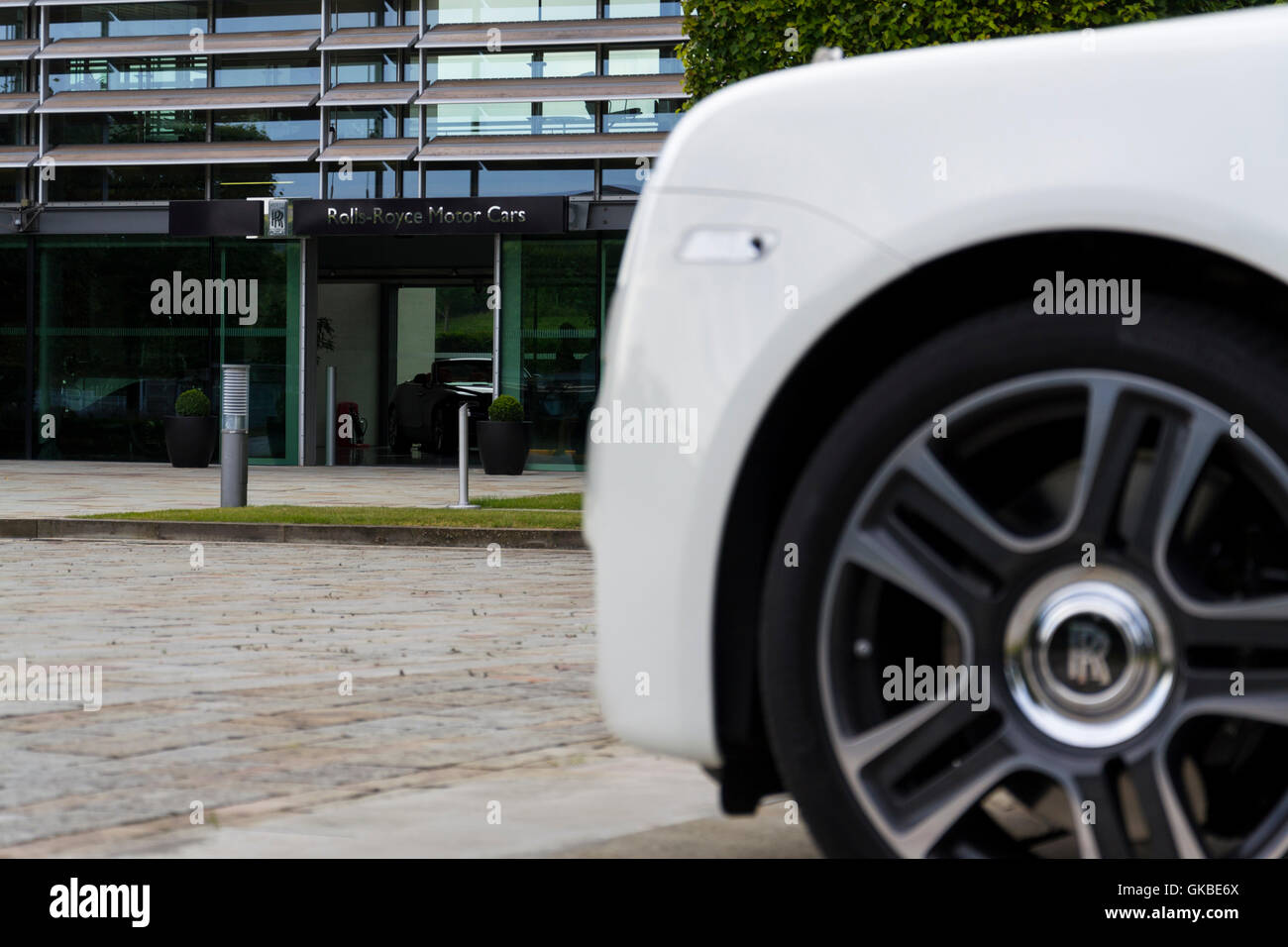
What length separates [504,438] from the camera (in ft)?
72.1

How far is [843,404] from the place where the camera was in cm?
260

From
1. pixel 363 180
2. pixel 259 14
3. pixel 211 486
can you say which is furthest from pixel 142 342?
pixel 211 486

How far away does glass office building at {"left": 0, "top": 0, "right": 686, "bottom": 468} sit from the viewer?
24.3 metres

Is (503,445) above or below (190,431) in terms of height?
below

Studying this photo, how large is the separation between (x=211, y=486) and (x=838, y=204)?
17262 millimetres

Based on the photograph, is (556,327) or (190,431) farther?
(556,327)

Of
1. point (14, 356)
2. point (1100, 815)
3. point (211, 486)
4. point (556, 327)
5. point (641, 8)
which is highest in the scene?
point (641, 8)

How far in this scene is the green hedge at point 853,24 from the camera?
508 inches

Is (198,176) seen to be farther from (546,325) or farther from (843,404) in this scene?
(843,404)

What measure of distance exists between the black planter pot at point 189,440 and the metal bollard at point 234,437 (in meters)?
9.07

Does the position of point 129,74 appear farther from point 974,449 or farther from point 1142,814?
point 1142,814

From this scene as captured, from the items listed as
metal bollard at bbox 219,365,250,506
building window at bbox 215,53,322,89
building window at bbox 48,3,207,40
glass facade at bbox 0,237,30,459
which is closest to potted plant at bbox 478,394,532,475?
building window at bbox 215,53,322,89

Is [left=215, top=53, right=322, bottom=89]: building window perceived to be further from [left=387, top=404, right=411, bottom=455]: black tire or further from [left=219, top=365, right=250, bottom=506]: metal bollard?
[left=219, top=365, right=250, bottom=506]: metal bollard

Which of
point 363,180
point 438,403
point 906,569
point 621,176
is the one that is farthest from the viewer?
point 438,403
